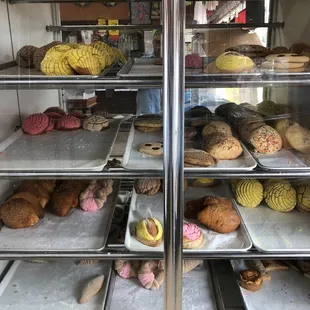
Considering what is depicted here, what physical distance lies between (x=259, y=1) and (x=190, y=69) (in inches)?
17.6

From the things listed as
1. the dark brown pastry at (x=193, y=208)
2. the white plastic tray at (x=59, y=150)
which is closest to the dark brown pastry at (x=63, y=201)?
the white plastic tray at (x=59, y=150)

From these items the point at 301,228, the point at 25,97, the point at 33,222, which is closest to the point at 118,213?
the point at 33,222

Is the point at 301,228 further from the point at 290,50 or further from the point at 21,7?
the point at 21,7

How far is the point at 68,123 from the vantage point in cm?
158

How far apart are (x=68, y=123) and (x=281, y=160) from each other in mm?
825

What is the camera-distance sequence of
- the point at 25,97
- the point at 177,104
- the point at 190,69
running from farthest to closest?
the point at 25,97
the point at 190,69
the point at 177,104

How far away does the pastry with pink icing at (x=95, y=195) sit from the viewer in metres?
1.60

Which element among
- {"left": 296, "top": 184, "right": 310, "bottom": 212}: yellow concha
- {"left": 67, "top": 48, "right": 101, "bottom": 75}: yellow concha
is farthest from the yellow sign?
{"left": 296, "top": 184, "right": 310, "bottom": 212}: yellow concha

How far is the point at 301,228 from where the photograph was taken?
146cm

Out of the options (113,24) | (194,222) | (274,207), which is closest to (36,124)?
(113,24)

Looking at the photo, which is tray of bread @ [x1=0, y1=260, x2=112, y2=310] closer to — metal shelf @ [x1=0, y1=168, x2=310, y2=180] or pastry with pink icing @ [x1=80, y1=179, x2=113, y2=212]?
pastry with pink icing @ [x1=80, y1=179, x2=113, y2=212]

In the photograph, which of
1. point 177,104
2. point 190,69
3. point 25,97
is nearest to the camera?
point 177,104

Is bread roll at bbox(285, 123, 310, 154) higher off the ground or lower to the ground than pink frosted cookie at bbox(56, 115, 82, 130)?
lower

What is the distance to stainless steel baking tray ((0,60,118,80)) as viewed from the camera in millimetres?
1246
